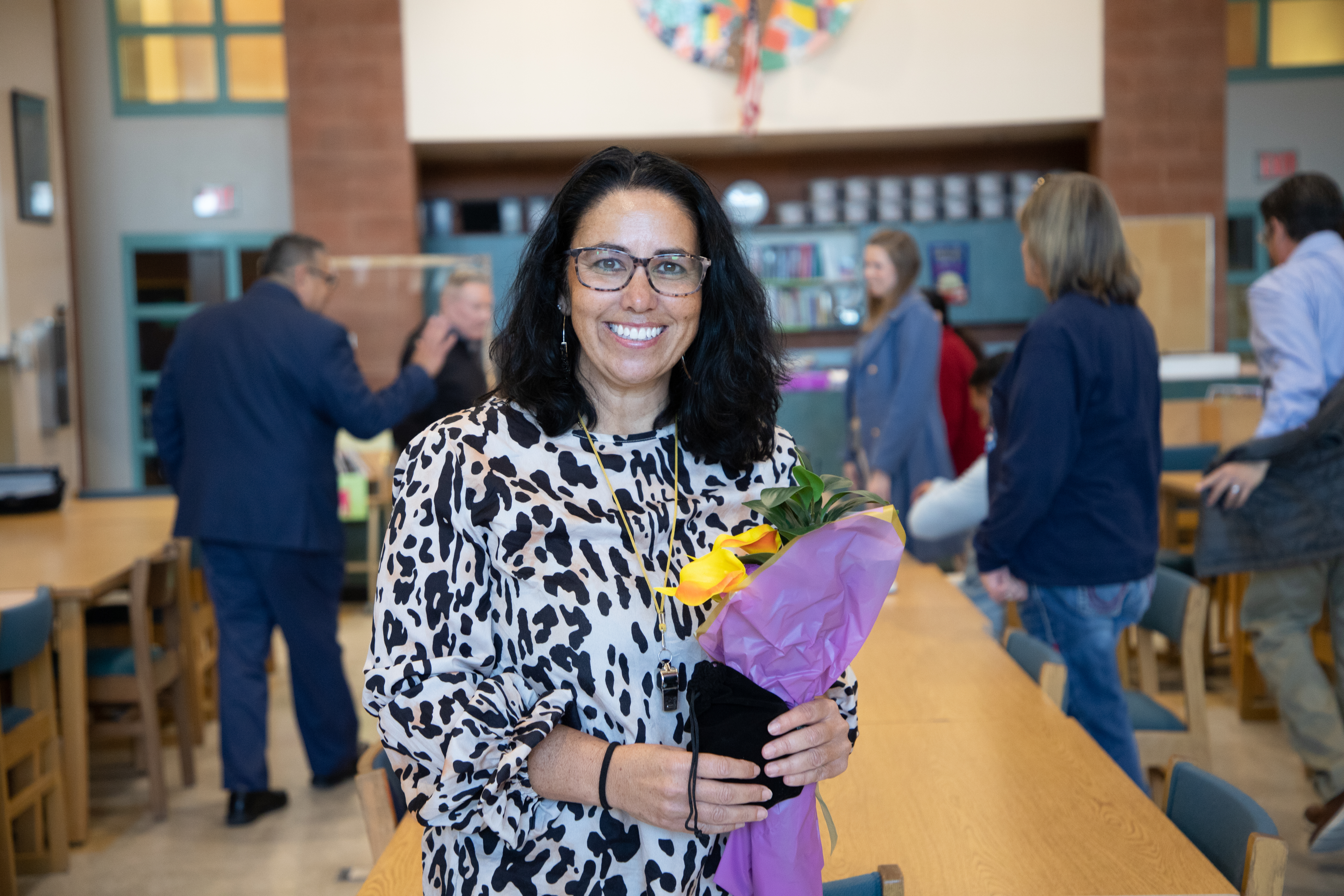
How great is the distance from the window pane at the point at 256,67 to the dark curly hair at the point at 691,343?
8062 millimetres

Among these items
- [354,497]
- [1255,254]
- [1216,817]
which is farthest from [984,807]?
[1255,254]

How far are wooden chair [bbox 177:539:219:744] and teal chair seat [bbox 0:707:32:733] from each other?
0.60m

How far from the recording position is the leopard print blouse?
1.24m

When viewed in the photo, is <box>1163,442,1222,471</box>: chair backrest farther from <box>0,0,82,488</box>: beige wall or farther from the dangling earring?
<box>0,0,82,488</box>: beige wall

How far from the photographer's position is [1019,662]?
2.69m

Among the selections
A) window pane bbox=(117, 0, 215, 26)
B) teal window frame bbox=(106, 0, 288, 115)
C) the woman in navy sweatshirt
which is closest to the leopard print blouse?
the woman in navy sweatshirt

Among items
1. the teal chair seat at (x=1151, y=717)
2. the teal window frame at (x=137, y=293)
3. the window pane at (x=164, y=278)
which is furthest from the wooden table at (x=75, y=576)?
the window pane at (x=164, y=278)

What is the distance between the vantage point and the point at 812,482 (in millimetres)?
1174

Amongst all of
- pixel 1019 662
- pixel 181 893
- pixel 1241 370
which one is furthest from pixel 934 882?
pixel 1241 370

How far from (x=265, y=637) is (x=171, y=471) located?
0.74m

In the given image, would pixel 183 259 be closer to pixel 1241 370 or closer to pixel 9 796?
pixel 9 796

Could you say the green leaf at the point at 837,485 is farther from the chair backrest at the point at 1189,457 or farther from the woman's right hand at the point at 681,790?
the chair backrest at the point at 1189,457

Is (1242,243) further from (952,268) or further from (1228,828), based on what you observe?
(1228,828)

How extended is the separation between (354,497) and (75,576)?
3.16 m
